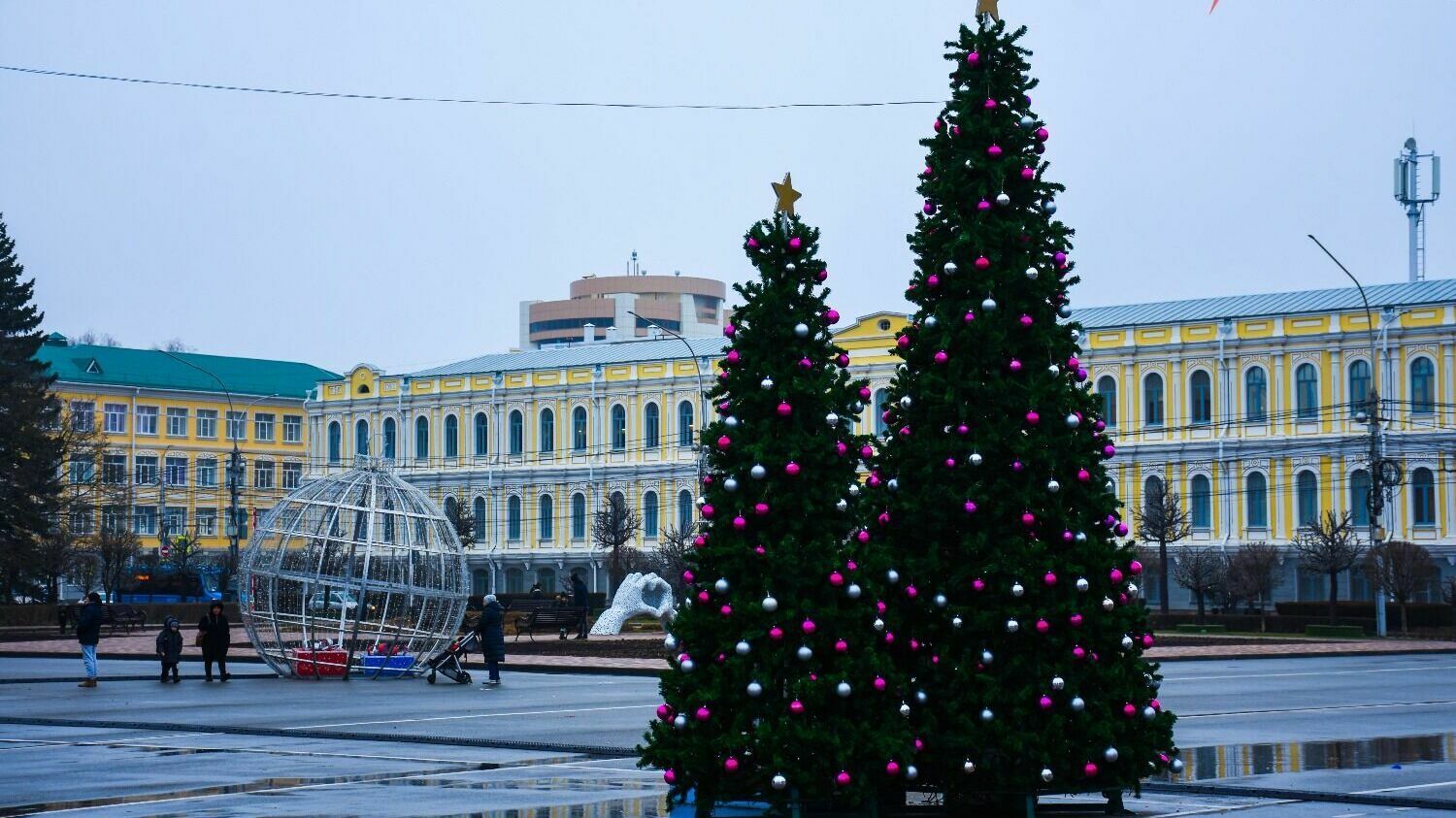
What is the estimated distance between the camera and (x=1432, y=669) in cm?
3288

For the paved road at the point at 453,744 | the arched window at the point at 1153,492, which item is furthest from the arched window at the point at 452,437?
the paved road at the point at 453,744

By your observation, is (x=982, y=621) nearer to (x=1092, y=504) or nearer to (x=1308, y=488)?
(x=1092, y=504)

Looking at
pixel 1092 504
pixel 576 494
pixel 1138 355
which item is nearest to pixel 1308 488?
pixel 1138 355

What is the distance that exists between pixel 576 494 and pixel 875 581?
77.0 m

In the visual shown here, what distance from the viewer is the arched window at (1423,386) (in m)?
66.4

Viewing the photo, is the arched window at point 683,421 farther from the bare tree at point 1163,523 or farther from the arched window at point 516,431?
the bare tree at point 1163,523

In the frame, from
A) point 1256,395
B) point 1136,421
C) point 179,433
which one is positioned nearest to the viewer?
point 1256,395

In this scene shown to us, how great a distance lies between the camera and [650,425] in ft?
283

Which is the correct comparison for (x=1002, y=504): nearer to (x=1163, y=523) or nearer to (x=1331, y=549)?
(x=1331, y=549)

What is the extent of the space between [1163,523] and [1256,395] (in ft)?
35.1

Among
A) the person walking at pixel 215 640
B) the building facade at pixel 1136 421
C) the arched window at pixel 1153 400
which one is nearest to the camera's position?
the person walking at pixel 215 640

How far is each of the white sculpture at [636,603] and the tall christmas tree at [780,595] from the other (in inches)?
1490

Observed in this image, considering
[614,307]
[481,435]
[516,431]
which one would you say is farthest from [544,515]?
[614,307]

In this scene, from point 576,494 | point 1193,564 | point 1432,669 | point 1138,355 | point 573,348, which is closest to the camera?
point 1432,669
